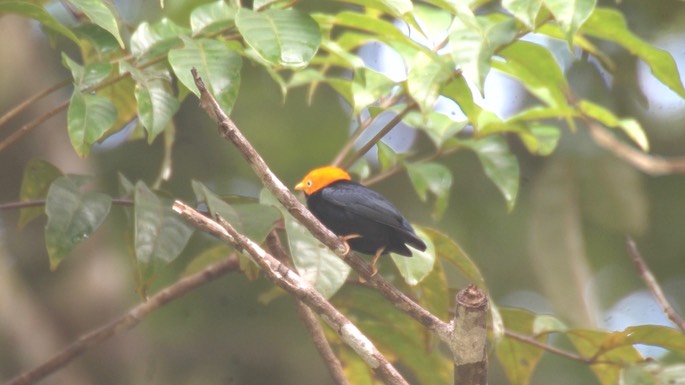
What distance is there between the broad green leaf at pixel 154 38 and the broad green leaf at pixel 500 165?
103 centimetres

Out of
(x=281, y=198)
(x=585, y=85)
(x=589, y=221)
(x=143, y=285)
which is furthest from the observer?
(x=589, y=221)

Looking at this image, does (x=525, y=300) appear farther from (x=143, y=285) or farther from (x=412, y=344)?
(x=143, y=285)

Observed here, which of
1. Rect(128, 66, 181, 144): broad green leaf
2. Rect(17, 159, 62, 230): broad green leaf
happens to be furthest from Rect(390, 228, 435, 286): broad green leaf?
Rect(17, 159, 62, 230): broad green leaf

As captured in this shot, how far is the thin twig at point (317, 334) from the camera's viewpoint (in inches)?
103

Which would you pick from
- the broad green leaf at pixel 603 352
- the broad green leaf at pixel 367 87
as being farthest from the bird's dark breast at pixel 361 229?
the broad green leaf at pixel 603 352

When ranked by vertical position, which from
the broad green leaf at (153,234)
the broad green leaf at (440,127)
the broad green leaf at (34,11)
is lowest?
the broad green leaf at (440,127)

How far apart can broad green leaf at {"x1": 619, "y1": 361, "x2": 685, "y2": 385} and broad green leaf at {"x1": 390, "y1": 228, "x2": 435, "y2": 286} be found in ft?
2.17

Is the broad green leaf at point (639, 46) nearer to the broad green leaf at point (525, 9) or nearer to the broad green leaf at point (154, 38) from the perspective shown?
the broad green leaf at point (525, 9)

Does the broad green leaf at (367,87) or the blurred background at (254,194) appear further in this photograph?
the blurred background at (254,194)

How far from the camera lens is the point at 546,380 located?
5.69 meters

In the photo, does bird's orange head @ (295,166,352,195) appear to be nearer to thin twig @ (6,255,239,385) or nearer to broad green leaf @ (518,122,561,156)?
thin twig @ (6,255,239,385)

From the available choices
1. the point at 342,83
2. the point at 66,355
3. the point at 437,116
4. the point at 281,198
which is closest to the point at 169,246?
the point at 281,198

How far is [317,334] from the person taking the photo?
106 inches

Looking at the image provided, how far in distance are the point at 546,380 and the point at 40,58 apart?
338 centimetres
